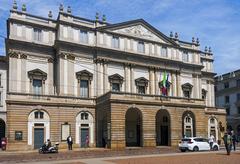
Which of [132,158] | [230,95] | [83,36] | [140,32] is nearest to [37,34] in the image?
[83,36]

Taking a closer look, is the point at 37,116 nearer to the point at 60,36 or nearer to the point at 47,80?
the point at 47,80

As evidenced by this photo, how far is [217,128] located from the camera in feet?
233

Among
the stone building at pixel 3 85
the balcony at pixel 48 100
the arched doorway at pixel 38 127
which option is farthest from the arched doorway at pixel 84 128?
the stone building at pixel 3 85

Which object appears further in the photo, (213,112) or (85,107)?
(213,112)

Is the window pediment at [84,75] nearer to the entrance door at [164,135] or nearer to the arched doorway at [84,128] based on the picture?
the arched doorway at [84,128]

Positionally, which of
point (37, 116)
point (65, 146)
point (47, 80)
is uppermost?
point (47, 80)

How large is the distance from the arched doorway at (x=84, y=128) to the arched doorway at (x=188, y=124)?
521 inches

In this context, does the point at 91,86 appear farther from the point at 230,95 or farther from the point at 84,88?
the point at 230,95

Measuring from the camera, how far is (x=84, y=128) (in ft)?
183

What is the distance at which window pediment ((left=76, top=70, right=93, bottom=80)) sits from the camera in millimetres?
57938

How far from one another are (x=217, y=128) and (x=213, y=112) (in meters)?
2.91

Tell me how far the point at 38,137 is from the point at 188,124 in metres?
22.1

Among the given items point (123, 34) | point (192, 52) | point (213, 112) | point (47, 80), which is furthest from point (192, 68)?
point (47, 80)

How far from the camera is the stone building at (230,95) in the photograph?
97.8 metres
